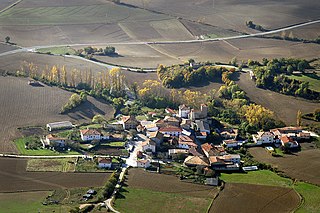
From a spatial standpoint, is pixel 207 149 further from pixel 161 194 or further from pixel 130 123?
pixel 161 194

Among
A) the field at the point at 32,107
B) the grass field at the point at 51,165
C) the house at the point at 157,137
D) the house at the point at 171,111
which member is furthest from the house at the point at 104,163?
the house at the point at 171,111

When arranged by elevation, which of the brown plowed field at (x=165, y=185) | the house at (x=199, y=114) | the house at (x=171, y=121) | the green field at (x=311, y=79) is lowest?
the brown plowed field at (x=165, y=185)

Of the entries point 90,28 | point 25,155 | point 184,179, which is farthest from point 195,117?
point 90,28

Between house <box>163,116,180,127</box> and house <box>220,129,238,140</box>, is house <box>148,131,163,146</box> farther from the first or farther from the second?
house <box>220,129,238,140</box>

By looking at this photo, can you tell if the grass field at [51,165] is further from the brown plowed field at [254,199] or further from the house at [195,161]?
the brown plowed field at [254,199]

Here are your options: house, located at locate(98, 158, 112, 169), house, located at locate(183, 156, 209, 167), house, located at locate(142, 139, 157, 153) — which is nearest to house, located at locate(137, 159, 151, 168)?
house, located at locate(98, 158, 112, 169)

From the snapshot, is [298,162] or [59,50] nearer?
[298,162]

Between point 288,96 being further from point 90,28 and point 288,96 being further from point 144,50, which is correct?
point 90,28

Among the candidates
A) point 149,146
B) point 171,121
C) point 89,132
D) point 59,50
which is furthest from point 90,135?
point 59,50
